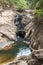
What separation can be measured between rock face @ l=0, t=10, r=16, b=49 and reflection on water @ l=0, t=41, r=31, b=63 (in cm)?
271

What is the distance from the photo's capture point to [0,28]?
28.8 meters

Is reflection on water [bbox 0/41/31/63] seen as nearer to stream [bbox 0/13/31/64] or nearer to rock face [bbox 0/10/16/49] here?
stream [bbox 0/13/31/64]

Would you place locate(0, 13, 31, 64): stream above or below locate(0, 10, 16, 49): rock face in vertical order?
above

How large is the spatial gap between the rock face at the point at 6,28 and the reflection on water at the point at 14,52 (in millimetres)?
2709

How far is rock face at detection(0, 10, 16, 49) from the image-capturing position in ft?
86.5

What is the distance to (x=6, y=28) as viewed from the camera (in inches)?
1139

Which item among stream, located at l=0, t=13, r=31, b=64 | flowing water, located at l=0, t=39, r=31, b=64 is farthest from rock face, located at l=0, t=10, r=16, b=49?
flowing water, located at l=0, t=39, r=31, b=64

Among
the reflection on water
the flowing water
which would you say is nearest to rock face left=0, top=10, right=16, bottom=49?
the flowing water

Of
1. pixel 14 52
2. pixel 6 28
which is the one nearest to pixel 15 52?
pixel 14 52

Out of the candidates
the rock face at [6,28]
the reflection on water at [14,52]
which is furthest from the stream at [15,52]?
the rock face at [6,28]

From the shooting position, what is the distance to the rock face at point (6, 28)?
86.5ft

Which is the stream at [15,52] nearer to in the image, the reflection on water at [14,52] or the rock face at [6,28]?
the reflection on water at [14,52]

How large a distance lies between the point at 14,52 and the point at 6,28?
28.7ft

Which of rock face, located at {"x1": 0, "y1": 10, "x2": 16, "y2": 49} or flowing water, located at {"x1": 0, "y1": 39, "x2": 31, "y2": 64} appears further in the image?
rock face, located at {"x1": 0, "y1": 10, "x2": 16, "y2": 49}
